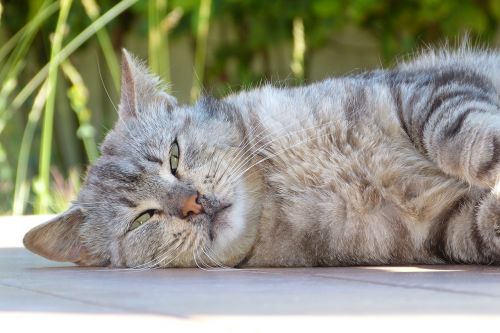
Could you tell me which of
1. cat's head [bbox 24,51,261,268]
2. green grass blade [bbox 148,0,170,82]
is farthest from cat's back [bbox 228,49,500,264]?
green grass blade [bbox 148,0,170,82]

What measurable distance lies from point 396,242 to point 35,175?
4256mm

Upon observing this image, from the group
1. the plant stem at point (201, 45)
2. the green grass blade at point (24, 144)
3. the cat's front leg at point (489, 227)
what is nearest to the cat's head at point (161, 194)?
the cat's front leg at point (489, 227)

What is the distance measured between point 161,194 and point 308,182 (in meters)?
0.42

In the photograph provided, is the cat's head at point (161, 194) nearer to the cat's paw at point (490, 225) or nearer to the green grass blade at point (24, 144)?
the cat's paw at point (490, 225)

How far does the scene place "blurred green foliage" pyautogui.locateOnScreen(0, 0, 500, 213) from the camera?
4691 mm

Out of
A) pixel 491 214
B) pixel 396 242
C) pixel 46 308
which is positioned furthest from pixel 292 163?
pixel 46 308

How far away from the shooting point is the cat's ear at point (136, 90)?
2.97 meters

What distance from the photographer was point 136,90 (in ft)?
9.85

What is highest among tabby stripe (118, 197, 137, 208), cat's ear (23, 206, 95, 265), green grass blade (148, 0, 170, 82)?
green grass blade (148, 0, 170, 82)

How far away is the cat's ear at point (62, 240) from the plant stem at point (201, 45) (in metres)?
1.28

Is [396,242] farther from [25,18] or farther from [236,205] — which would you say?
[25,18]

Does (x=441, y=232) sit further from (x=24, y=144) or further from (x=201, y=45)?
(x=201, y=45)

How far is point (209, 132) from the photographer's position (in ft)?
8.96

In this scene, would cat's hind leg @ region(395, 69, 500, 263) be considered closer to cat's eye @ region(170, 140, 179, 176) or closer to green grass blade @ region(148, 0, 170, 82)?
cat's eye @ region(170, 140, 179, 176)
